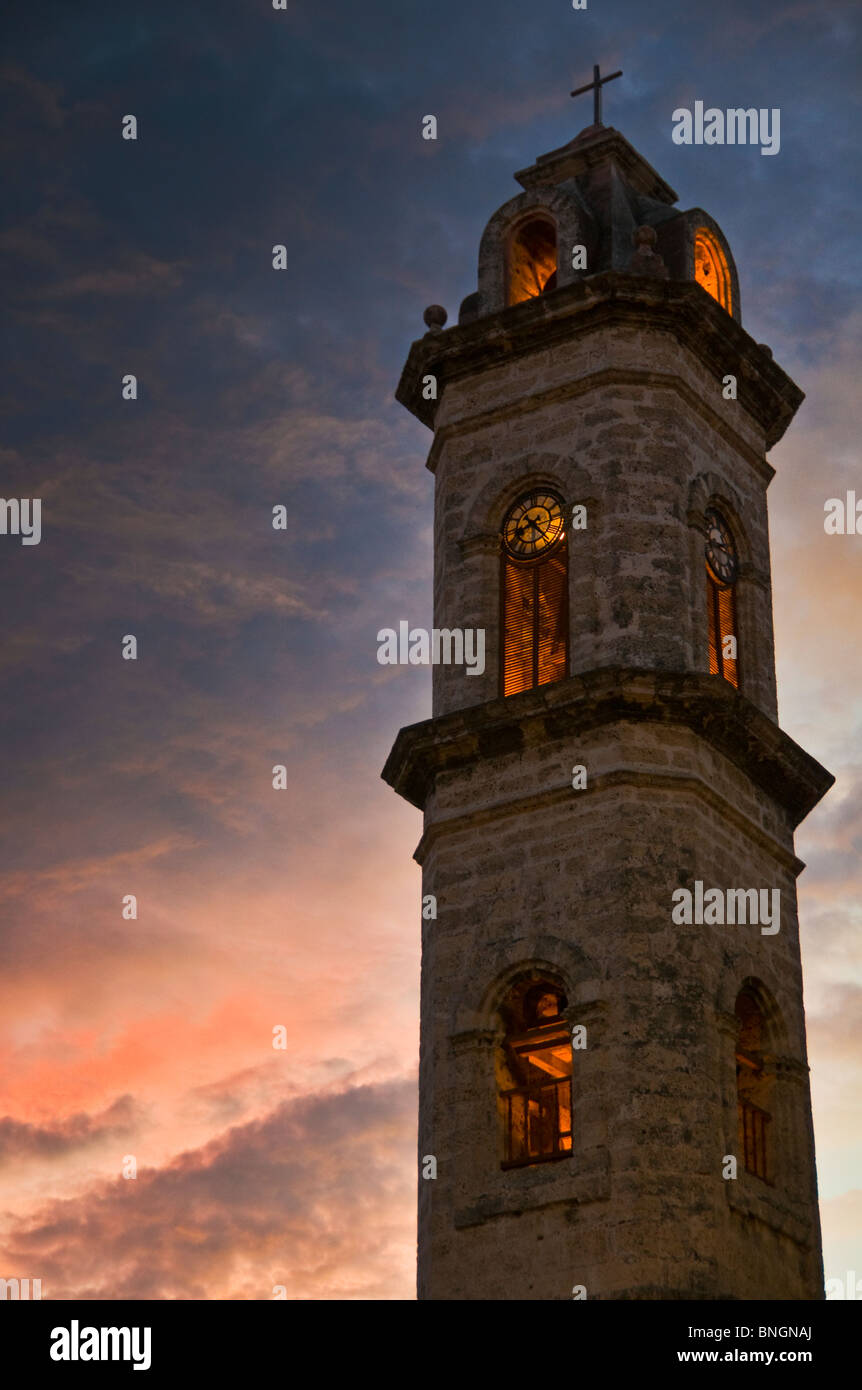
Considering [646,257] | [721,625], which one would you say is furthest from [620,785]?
[646,257]

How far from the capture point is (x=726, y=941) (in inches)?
1225

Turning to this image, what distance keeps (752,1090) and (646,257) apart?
38.2 ft

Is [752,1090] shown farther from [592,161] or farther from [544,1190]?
[592,161]

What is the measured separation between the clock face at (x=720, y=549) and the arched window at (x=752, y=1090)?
247 inches

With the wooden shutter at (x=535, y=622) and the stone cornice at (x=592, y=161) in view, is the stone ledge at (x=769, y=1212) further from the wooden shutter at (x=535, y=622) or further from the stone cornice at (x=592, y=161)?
the stone cornice at (x=592, y=161)

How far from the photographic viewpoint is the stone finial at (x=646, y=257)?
35031mm

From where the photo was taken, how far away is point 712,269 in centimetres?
3728

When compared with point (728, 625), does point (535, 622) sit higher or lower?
lower

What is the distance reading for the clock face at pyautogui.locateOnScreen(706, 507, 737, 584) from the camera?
34.7 meters

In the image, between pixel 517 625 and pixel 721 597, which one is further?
pixel 721 597

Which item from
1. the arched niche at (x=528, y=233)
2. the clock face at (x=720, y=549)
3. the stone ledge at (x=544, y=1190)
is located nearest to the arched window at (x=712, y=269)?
the arched niche at (x=528, y=233)
